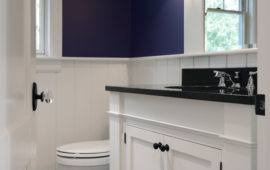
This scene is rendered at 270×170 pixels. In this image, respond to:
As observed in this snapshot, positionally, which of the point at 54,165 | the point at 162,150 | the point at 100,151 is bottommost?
the point at 54,165

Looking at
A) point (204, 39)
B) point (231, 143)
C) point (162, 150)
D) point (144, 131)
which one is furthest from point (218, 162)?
point (204, 39)

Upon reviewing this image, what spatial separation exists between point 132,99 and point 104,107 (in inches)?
41.9

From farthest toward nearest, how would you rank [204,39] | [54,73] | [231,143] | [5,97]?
[54,73], [204,39], [231,143], [5,97]

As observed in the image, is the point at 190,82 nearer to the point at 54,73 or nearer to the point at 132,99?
the point at 132,99

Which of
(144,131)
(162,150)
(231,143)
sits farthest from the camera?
(144,131)

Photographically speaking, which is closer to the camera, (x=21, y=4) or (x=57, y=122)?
(x=21, y=4)

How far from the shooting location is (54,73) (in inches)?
103

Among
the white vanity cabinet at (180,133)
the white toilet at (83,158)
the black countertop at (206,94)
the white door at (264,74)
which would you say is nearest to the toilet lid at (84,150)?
the white toilet at (83,158)

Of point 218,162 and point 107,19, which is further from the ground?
point 107,19

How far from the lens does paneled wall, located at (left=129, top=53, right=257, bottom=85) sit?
1.84 metres

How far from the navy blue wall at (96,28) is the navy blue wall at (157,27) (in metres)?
0.09

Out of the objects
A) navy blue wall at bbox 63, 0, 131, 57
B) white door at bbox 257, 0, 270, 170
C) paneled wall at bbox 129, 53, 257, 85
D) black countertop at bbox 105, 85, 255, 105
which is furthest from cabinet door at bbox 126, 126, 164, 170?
navy blue wall at bbox 63, 0, 131, 57

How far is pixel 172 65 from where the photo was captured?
2.39 meters

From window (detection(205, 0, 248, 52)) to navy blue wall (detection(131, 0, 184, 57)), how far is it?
0.26m
